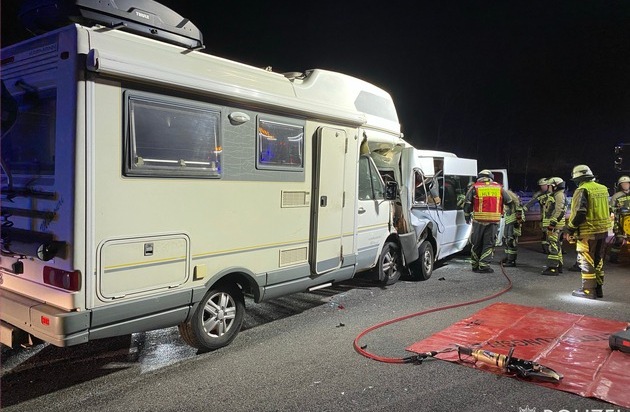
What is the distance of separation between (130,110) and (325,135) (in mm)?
2480

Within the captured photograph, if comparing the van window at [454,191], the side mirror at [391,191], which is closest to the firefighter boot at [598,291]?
the van window at [454,191]

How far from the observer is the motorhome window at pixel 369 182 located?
6.69 metres

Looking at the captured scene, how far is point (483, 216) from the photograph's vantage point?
884 cm

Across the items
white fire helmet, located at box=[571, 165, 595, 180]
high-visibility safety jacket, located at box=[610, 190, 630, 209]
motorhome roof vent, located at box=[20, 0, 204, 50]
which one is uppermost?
motorhome roof vent, located at box=[20, 0, 204, 50]

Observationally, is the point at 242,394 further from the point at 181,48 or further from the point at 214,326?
the point at 181,48

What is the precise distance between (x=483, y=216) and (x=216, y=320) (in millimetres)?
6106

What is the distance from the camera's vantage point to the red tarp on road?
12.8 feet

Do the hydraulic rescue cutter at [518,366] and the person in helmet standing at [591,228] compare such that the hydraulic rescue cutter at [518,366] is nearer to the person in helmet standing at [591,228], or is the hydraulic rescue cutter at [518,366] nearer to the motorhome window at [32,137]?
the person in helmet standing at [591,228]

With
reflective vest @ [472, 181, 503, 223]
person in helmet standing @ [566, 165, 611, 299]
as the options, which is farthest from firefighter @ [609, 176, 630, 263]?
person in helmet standing @ [566, 165, 611, 299]

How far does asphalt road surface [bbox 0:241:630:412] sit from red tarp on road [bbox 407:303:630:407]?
17 centimetres

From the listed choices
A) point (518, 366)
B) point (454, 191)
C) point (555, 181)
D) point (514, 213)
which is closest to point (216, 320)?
point (518, 366)

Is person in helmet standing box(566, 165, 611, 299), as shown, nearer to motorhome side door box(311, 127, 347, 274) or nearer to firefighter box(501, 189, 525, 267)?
firefighter box(501, 189, 525, 267)

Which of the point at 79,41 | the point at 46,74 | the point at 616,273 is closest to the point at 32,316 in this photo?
the point at 46,74

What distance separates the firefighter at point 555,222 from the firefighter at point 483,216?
3.80ft
